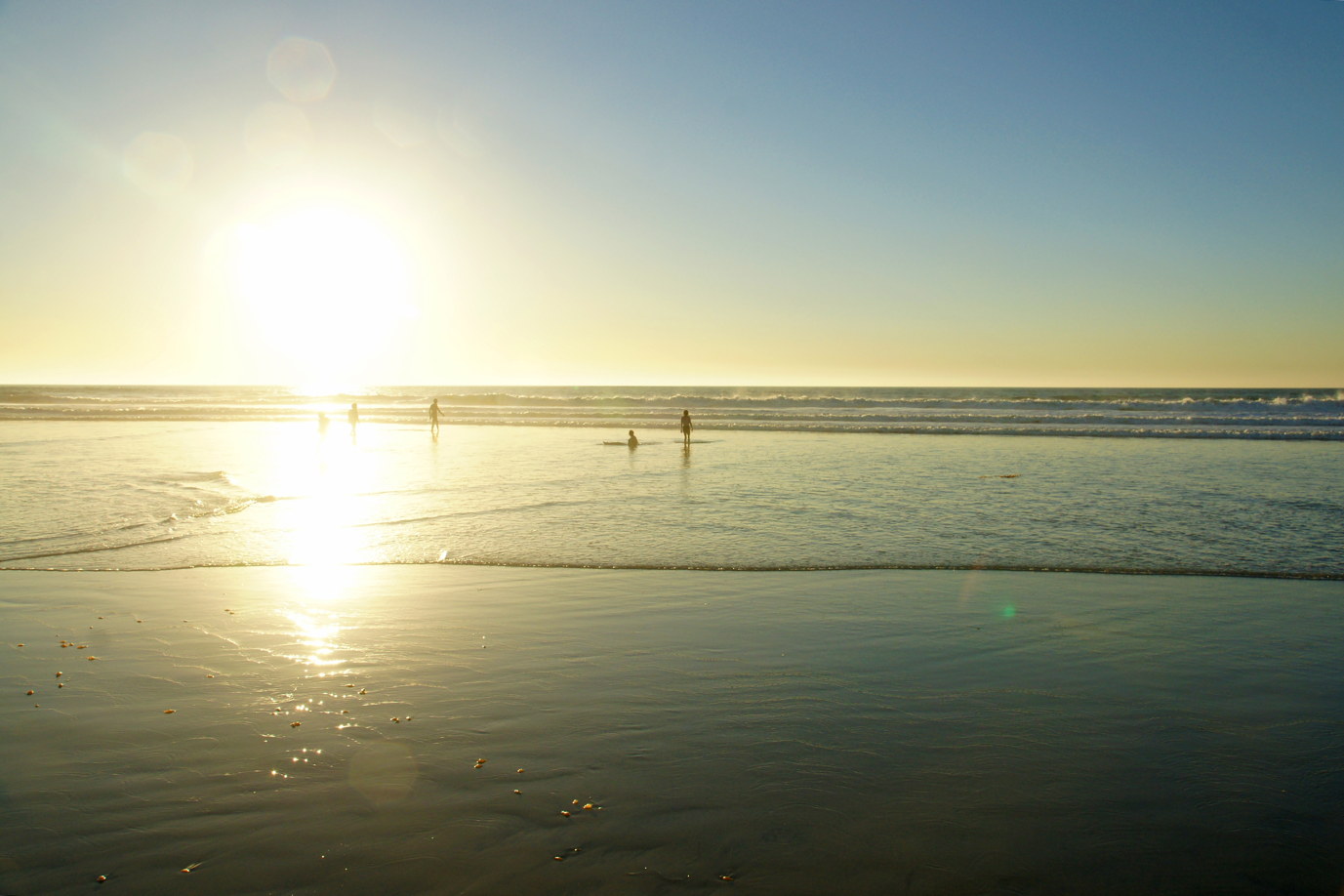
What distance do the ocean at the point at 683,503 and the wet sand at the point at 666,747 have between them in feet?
9.52

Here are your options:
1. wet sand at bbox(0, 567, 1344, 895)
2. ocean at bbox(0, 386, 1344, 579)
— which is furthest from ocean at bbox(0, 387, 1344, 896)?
ocean at bbox(0, 386, 1344, 579)

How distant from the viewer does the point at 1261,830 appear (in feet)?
15.6

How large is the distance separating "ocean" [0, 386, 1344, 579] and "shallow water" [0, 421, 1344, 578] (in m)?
0.08

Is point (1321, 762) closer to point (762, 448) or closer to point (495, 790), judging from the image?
point (495, 790)

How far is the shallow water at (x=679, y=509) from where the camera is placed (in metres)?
12.6

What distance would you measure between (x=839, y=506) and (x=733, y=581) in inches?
277

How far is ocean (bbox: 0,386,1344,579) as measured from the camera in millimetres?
12625

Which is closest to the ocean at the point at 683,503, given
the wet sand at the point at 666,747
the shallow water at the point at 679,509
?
the shallow water at the point at 679,509

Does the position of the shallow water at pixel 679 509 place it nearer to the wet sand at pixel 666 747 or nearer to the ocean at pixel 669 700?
the ocean at pixel 669 700

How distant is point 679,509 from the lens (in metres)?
17.3

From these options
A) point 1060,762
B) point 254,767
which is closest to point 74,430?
point 254,767

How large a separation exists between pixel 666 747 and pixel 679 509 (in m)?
11.6

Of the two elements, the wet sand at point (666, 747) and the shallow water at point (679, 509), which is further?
the shallow water at point (679, 509)

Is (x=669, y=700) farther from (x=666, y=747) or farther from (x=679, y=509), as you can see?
(x=679, y=509)
